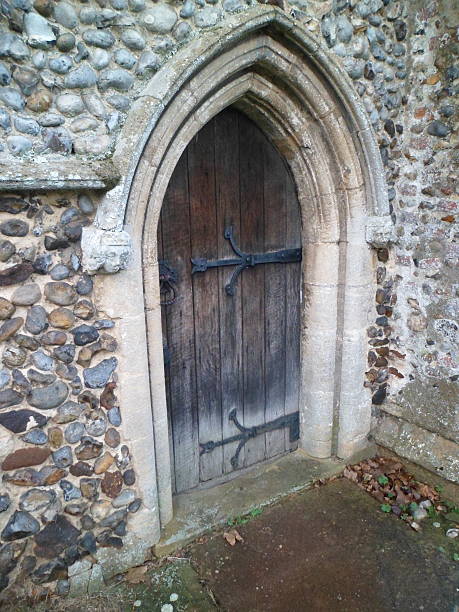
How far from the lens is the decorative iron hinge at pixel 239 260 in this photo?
9.38 feet

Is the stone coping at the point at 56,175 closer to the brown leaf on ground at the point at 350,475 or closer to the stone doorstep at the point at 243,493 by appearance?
the stone doorstep at the point at 243,493

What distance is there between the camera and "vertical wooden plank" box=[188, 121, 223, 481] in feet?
9.05

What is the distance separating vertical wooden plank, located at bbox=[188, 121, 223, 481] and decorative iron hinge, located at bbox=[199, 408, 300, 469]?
5cm

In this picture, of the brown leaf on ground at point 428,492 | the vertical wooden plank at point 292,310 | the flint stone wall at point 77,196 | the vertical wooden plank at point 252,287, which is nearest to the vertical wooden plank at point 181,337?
the vertical wooden plank at point 252,287

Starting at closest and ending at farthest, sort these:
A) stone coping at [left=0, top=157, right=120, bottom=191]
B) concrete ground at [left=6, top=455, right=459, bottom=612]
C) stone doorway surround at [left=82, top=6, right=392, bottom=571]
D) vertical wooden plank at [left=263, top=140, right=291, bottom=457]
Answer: stone coping at [left=0, top=157, right=120, bottom=191] → stone doorway surround at [left=82, top=6, right=392, bottom=571] → concrete ground at [left=6, top=455, right=459, bottom=612] → vertical wooden plank at [left=263, top=140, right=291, bottom=457]

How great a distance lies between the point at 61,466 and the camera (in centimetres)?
224

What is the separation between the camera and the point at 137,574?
8.17 ft

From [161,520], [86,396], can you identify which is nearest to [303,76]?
[86,396]

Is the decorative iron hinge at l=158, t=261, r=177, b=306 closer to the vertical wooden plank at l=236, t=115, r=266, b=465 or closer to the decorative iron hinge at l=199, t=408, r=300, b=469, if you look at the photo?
the vertical wooden plank at l=236, t=115, r=266, b=465

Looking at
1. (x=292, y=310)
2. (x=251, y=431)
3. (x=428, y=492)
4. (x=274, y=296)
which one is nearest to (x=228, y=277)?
(x=274, y=296)

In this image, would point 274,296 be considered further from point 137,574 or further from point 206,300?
point 137,574

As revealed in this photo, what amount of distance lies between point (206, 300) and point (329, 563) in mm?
1741

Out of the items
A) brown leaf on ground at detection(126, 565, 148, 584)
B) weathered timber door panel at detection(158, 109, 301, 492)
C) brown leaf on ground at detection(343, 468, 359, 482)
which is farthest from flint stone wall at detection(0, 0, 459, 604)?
brown leaf on ground at detection(343, 468, 359, 482)

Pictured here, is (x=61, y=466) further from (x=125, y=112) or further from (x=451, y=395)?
(x=451, y=395)
